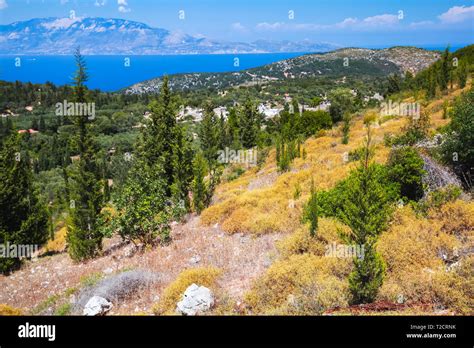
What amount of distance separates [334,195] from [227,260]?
4.73 metres

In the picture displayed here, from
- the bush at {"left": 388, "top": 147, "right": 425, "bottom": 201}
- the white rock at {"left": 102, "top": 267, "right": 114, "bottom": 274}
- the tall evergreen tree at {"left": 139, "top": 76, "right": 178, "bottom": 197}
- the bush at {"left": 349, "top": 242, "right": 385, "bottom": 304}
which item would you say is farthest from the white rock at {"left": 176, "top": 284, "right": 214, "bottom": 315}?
the tall evergreen tree at {"left": 139, "top": 76, "right": 178, "bottom": 197}

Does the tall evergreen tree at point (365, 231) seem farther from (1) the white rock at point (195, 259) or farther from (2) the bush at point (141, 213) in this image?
(2) the bush at point (141, 213)

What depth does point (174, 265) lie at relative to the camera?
11547 mm

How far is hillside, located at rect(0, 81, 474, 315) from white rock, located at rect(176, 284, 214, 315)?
10.4 inches

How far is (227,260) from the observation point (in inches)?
435

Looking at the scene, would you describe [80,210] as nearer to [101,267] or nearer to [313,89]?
[101,267]

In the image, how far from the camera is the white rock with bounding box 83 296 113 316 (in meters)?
8.46

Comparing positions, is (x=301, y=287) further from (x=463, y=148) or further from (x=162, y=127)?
(x=162, y=127)

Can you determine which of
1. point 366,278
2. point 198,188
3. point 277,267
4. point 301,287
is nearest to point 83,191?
point 198,188

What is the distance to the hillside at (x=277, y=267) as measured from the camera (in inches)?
305

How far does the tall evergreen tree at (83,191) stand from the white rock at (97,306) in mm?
10084

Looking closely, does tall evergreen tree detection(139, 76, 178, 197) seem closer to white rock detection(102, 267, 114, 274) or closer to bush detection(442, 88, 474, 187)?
white rock detection(102, 267, 114, 274)

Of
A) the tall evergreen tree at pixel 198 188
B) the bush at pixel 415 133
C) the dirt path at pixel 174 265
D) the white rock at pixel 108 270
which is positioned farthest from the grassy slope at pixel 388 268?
the bush at pixel 415 133

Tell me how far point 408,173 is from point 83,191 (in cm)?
1620
